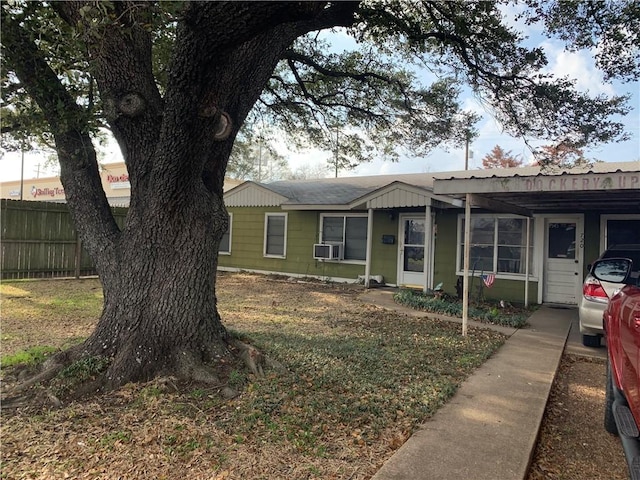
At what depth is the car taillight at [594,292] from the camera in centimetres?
536

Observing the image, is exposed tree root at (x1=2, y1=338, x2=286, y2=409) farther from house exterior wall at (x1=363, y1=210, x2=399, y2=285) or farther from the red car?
house exterior wall at (x1=363, y1=210, x2=399, y2=285)

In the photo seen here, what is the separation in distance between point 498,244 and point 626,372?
8108mm

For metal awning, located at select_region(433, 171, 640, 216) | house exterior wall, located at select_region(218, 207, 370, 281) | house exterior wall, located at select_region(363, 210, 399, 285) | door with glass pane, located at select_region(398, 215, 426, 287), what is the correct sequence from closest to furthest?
metal awning, located at select_region(433, 171, 640, 216)
door with glass pane, located at select_region(398, 215, 426, 287)
house exterior wall, located at select_region(363, 210, 399, 285)
house exterior wall, located at select_region(218, 207, 370, 281)

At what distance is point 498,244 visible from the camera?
1027 centimetres

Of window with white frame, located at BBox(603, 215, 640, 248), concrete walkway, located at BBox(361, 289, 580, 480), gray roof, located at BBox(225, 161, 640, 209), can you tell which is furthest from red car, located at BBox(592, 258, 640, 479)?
window with white frame, located at BBox(603, 215, 640, 248)

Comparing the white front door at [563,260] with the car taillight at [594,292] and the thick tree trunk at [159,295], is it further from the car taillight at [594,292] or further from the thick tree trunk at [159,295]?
the thick tree trunk at [159,295]

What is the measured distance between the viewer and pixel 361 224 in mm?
12469

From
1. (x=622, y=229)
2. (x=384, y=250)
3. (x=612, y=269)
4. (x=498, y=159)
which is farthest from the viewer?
(x=498, y=159)

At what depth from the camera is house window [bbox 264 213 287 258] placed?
1392cm

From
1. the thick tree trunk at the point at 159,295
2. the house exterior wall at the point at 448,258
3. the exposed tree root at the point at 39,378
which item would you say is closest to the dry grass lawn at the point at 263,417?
the exposed tree root at the point at 39,378

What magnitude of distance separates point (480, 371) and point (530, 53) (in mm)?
5698

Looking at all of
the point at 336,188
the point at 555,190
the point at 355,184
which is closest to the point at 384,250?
the point at 336,188

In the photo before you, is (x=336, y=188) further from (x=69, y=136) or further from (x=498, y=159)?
(x=498, y=159)

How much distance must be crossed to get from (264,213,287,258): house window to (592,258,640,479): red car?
36.0 feet
